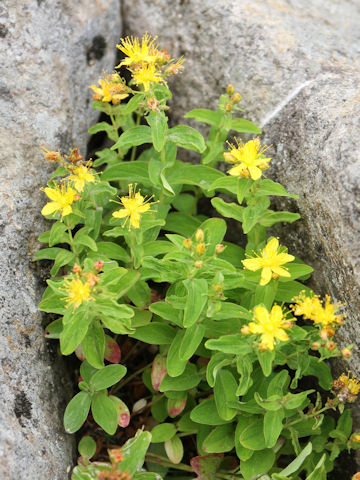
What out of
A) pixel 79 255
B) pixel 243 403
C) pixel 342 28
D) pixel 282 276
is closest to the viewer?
pixel 243 403

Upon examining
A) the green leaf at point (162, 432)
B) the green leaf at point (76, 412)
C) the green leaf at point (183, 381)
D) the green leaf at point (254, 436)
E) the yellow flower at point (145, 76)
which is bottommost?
the green leaf at point (162, 432)

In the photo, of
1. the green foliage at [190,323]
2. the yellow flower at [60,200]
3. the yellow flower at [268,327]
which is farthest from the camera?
the yellow flower at [60,200]

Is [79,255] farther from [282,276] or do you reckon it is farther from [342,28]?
[342,28]

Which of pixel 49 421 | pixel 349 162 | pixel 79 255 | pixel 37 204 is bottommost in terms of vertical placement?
pixel 49 421

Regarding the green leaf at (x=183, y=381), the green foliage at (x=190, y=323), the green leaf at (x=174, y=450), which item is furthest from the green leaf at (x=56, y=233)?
the green leaf at (x=174, y=450)

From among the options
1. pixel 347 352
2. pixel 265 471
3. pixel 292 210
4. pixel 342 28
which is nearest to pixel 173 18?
pixel 342 28

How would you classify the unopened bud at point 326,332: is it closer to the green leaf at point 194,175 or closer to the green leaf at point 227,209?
the green leaf at point 227,209
